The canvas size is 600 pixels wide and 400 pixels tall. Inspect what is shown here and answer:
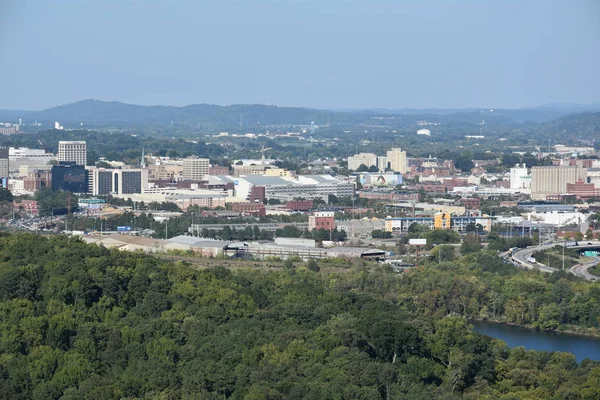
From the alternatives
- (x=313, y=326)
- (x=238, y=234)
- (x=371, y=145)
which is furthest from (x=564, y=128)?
(x=313, y=326)

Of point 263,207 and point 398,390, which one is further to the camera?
point 263,207

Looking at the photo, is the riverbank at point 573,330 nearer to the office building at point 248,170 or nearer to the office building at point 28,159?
the office building at point 248,170

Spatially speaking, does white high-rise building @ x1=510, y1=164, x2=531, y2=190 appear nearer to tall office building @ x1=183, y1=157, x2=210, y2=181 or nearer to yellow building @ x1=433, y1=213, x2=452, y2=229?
tall office building @ x1=183, y1=157, x2=210, y2=181

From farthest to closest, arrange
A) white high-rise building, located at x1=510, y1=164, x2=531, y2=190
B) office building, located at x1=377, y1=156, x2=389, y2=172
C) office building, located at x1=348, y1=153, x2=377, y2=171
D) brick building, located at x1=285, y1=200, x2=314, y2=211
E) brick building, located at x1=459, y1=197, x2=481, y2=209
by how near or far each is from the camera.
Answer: office building, located at x1=348, y1=153, x2=377, y2=171 → office building, located at x1=377, y1=156, x2=389, y2=172 → white high-rise building, located at x1=510, y1=164, x2=531, y2=190 → brick building, located at x1=459, y1=197, x2=481, y2=209 → brick building, located at x1=285, y1=200, x2=314, y2=211

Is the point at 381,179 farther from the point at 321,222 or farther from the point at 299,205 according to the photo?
the point at 321,222

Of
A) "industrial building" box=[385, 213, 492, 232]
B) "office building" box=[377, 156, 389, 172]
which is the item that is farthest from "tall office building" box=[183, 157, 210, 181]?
"industrial building" box=[385, 213, 492, 232]

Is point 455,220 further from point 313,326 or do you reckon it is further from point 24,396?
point 24,396

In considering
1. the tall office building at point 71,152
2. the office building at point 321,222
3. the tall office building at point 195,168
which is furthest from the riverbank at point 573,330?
the tall office building at point 71,152
